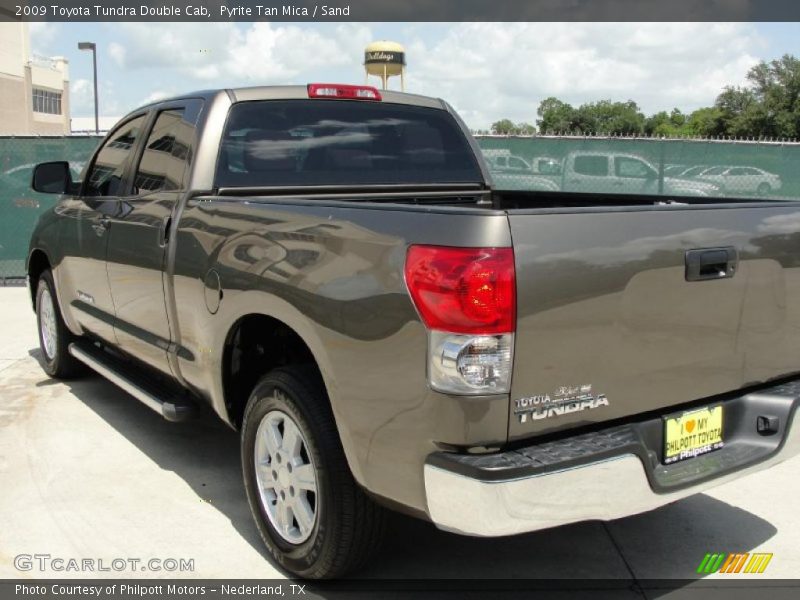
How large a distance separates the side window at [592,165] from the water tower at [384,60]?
3254 cm

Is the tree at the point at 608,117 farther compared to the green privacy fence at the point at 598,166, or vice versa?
the tree at the point at 608,117

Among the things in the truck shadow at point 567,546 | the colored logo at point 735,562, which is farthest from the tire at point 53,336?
the colored logo at point 735,562

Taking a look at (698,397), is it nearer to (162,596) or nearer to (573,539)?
(573,539)

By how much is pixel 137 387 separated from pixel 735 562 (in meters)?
3.09

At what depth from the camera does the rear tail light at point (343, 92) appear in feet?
15.2

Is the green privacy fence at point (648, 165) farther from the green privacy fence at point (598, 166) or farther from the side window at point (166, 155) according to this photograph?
the side window at point (166, 155)

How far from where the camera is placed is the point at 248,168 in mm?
4262

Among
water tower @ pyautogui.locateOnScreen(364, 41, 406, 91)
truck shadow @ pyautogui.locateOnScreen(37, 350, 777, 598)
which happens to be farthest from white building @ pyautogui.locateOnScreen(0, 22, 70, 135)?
truck shadow @ pyautogui.locateOnScreen(37, 350, 777, 598)

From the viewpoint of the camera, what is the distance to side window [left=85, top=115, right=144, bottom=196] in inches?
201

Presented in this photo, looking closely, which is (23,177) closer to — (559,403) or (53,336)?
(53,336)

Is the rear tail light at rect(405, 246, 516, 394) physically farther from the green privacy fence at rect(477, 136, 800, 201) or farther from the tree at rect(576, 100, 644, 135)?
the tree at rect(576, 100, 644, 135)

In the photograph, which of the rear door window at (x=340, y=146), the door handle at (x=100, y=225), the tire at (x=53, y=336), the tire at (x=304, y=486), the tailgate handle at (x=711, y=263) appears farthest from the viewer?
the tire at (x=53, y=336)

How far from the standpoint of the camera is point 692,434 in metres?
3.03

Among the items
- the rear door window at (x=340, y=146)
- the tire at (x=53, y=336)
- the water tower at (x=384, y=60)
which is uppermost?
the water tower at (x=384, y=60)
